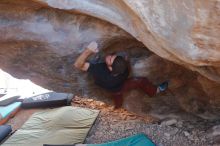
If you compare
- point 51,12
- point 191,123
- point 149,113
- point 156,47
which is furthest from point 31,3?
point 191,123

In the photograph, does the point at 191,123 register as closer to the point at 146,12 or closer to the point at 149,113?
the point at 149,113

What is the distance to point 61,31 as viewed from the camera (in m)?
3.62

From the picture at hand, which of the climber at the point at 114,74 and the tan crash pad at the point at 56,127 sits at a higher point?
the climber at the point at 114,74

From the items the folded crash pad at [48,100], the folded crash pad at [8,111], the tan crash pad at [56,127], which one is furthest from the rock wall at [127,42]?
the folded crash pad at [8,111]

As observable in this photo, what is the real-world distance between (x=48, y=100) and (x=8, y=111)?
28.3 inches

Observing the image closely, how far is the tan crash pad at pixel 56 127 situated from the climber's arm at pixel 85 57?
5.76 feet

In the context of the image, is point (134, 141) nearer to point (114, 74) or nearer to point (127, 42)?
point (114, 74)

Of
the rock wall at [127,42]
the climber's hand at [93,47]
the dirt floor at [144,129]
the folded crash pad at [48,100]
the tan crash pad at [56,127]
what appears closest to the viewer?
the rock wall at [127,42]

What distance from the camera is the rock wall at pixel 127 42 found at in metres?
2.51

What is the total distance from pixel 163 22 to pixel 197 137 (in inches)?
82.2

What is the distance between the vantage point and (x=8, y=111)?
6254 mm

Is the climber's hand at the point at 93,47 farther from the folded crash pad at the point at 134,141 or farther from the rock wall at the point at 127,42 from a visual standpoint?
the folded crash pad at the point at 134,141

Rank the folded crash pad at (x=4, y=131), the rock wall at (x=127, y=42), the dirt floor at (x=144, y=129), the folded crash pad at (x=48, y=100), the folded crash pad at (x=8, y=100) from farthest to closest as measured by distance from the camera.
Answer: the folded crash pad at (x=8, y=100), the folded crash pad at (x=48, y=100), the folded crash pad at (x=4, y=131), the dirt floor at (x=144, y=129), the rock wall at (x=127, y=42)

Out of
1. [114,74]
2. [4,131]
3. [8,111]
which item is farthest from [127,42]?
[8,111]
